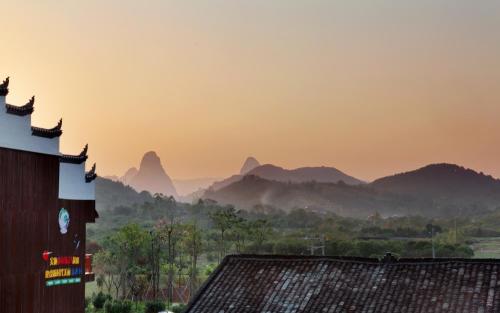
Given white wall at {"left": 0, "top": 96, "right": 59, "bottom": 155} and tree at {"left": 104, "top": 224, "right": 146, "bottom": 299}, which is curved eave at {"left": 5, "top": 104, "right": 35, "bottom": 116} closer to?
white wall at {"left": 0, "top": 96, "right": 59, "bottom": 155}

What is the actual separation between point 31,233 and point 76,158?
5.77m

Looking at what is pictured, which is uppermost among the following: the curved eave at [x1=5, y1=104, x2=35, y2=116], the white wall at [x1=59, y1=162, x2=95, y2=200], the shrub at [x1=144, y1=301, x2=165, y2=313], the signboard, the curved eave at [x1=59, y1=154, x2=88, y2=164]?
the curved eave at [x1=5, y1=104, x2=35, y2=116]

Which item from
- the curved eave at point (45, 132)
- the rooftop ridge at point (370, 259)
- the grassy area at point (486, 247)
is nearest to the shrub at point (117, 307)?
the curved eave at point (45, 132)

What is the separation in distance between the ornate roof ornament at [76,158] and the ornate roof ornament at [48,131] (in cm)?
253

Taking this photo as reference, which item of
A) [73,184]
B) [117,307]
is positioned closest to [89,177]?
[73,184]

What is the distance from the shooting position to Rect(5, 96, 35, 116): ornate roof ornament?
3099 cm

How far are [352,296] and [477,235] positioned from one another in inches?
4449

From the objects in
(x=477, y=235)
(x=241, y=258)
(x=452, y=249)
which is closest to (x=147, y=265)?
(x=452, y=249)

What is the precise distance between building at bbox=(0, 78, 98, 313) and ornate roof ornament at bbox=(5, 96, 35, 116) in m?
0.04

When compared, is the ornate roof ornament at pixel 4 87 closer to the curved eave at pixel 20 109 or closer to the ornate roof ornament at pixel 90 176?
the curved eave at pixel 20 109

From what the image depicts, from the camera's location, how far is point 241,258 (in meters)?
25.5

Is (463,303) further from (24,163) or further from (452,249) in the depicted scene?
(452,249)

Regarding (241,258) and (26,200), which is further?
(26,200)

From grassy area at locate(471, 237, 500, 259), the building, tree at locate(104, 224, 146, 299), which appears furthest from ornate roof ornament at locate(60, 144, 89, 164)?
grassy area at locate(471, 237, 500, 259)
